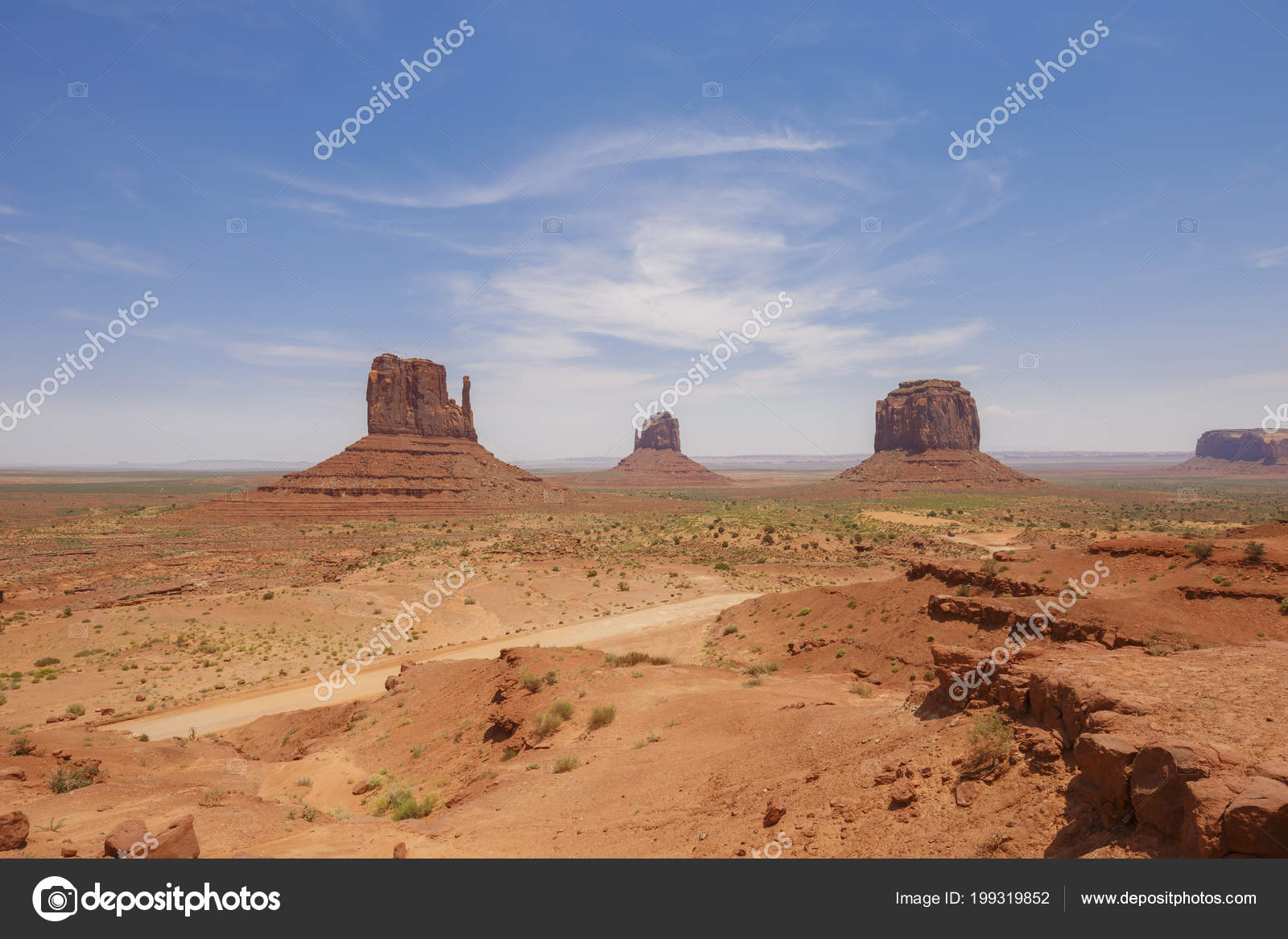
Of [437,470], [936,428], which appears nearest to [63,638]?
[437,470]

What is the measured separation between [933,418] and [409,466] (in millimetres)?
114267

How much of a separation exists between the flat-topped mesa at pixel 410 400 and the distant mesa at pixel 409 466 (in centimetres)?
14


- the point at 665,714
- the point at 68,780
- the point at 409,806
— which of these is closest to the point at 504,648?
the point at 665,714

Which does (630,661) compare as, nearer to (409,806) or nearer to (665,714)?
(665,714)

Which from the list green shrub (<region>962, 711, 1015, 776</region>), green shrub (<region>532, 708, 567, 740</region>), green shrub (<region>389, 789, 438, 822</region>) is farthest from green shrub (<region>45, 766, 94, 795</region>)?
green shrub (<region>962, 711, 1015, 776</region>)

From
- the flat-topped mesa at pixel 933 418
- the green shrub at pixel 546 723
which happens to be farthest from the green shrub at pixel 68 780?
the flat-topped mesa at pixel 933 418

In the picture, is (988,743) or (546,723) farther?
(546,723)

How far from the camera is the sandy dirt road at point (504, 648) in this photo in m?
18.9

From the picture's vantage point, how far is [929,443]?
14150cm

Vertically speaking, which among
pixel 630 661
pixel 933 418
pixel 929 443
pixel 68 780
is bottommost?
pixel 630 661

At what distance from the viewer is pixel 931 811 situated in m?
7.71
